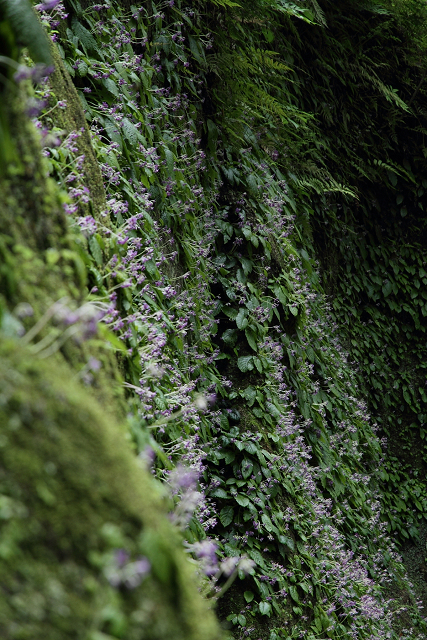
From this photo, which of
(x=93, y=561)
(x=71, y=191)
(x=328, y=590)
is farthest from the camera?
(x=328, y=590)

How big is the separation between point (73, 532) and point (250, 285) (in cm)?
359

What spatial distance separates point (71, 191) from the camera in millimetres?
1676

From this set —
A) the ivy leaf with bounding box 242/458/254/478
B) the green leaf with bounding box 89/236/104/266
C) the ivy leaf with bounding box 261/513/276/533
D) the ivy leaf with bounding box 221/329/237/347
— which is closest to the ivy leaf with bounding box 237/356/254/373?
the ivy leaf with bounding box 221/329/237/347

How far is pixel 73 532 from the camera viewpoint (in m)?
0.70

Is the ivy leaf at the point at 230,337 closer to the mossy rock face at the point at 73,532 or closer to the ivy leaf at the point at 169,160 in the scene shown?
the ivy leaf at the point at 169,160

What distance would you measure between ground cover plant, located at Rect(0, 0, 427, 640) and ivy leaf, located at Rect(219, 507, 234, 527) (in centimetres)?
1

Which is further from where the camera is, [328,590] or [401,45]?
[401,45]

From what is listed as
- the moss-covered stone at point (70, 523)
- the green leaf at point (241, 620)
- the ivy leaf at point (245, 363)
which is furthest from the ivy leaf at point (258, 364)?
the moss-covered stone at point (70, 523)

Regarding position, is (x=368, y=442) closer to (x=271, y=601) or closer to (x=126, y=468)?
(x=271, y=601)

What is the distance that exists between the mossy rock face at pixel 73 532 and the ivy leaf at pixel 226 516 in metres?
2.69

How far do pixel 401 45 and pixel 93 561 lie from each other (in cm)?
826

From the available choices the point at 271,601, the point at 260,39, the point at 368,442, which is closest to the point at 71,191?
the point at 271,601

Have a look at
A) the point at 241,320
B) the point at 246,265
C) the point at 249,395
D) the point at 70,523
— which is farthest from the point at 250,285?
the point at 70,523

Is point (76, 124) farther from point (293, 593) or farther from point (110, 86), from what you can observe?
point (293, 593)
